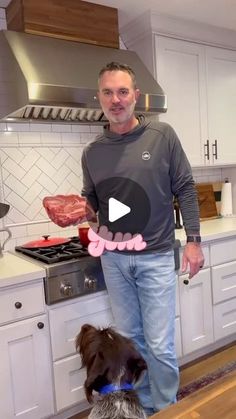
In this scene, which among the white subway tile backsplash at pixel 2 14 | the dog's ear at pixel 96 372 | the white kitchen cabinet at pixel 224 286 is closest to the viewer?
the dog's ear at pixel 96 372

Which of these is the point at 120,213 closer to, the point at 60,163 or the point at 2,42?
the point at 60,163

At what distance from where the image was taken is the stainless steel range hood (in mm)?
1741

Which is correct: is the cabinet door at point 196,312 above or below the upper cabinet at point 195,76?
below

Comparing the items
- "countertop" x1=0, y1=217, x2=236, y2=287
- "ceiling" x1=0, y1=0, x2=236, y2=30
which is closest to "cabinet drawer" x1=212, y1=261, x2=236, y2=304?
"countertop" x1=0, y1=217, x2=236, y2=287

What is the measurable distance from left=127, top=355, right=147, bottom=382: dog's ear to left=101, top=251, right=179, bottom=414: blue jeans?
1.42ft

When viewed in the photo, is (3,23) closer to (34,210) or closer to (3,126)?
(3,126)

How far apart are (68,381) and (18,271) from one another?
60 cm

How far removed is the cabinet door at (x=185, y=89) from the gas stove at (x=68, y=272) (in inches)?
45.0

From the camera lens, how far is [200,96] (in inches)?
101

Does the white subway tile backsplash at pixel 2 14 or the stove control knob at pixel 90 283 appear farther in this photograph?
the white subway tile backsplash at pixel 2 14

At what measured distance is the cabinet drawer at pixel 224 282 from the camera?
7.51 ft

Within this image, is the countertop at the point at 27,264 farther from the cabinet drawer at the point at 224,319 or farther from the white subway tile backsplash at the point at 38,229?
the cabinet drawer at the point at 224,319

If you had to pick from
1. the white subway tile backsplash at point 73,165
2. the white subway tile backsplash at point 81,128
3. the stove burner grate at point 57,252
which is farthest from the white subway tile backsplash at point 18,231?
the white subway tile backsplash at point 81,128
